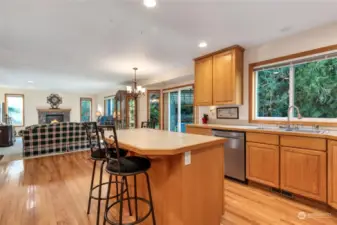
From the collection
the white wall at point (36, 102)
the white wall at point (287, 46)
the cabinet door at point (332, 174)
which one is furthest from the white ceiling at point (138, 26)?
the white wall at point (36, 102)

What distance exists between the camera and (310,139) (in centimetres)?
241

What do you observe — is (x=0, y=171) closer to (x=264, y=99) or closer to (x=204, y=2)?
(x=204, y=2)

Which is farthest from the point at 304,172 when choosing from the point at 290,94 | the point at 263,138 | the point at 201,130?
the point at 201,130

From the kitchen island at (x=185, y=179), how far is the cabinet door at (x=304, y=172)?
3.94 feet

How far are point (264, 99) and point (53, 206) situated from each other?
12.0 feet

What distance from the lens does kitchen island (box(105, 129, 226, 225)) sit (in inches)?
64.4

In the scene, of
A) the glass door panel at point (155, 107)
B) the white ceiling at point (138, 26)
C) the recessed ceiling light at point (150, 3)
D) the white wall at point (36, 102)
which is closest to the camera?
the recessed ceiling light at point (150, 3)

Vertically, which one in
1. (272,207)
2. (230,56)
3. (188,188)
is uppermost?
(230,56)

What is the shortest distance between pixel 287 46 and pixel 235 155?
195 cm

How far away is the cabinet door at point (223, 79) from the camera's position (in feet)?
11.5

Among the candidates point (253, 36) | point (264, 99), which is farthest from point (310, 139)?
point (253, 36)

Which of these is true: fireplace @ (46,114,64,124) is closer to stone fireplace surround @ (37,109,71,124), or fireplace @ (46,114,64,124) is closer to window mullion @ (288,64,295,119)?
stone fireplace surround @ (37,109,71,124)

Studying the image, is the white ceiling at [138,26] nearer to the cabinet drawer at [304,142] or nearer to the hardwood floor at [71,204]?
the cabinet drawer at [304,142]

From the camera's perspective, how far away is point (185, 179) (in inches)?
65.2
